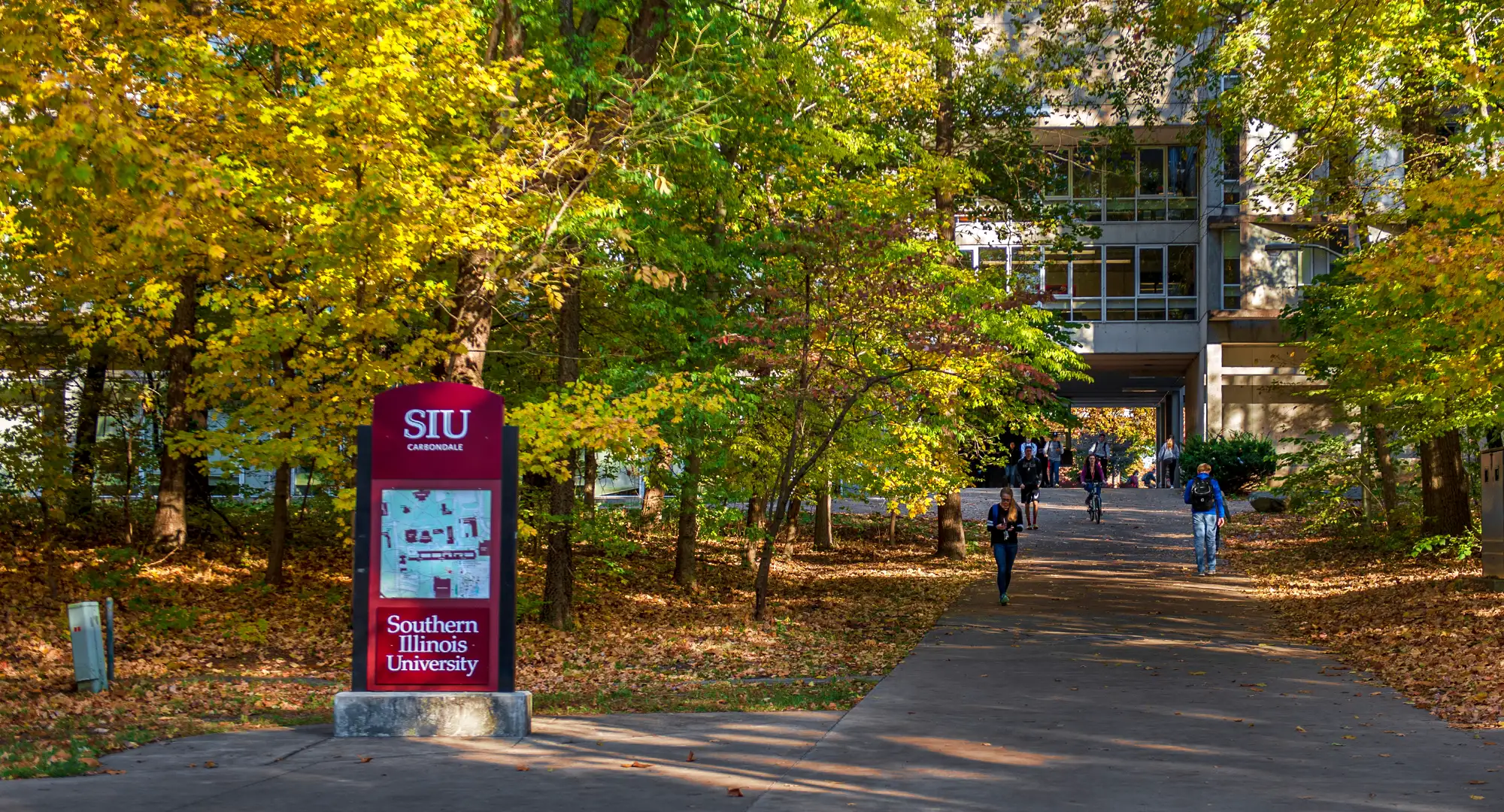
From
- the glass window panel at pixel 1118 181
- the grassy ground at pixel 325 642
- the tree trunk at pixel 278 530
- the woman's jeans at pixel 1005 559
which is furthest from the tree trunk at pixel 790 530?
the glass window panel at pixel 1118 181

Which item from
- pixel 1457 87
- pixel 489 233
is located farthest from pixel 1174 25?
pixel 489 233

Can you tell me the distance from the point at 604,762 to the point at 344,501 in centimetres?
628

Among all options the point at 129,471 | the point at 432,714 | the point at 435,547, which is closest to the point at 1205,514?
the point at 435,547

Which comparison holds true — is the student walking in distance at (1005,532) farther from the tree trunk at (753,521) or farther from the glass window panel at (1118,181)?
the glass window panel at (1118,181)

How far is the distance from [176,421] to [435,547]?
10.0m

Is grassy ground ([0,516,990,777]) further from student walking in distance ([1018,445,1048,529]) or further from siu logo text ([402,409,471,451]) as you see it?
student walking in distance ([1018,445,1048,529])

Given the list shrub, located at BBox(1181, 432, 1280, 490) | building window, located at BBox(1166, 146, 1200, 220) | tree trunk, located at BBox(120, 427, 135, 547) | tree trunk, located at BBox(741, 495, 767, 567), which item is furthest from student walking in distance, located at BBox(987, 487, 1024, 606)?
building window, located at BBox(1166, 146, 1200, 220)

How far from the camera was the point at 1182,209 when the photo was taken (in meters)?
44.0

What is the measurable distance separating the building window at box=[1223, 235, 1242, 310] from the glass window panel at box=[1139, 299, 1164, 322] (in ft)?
8.86

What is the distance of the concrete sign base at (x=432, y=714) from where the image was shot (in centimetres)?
898

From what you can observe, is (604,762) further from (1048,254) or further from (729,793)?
(1048,254)

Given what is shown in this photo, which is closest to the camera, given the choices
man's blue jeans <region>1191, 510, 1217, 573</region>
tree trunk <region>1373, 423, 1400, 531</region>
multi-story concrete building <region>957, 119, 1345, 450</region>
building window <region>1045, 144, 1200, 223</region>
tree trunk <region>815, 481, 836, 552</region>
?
man's blue jeans <region>1191, 510, 1217, 573</region>

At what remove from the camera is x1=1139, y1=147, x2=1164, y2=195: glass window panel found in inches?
1737

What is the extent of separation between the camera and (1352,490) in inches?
1262
